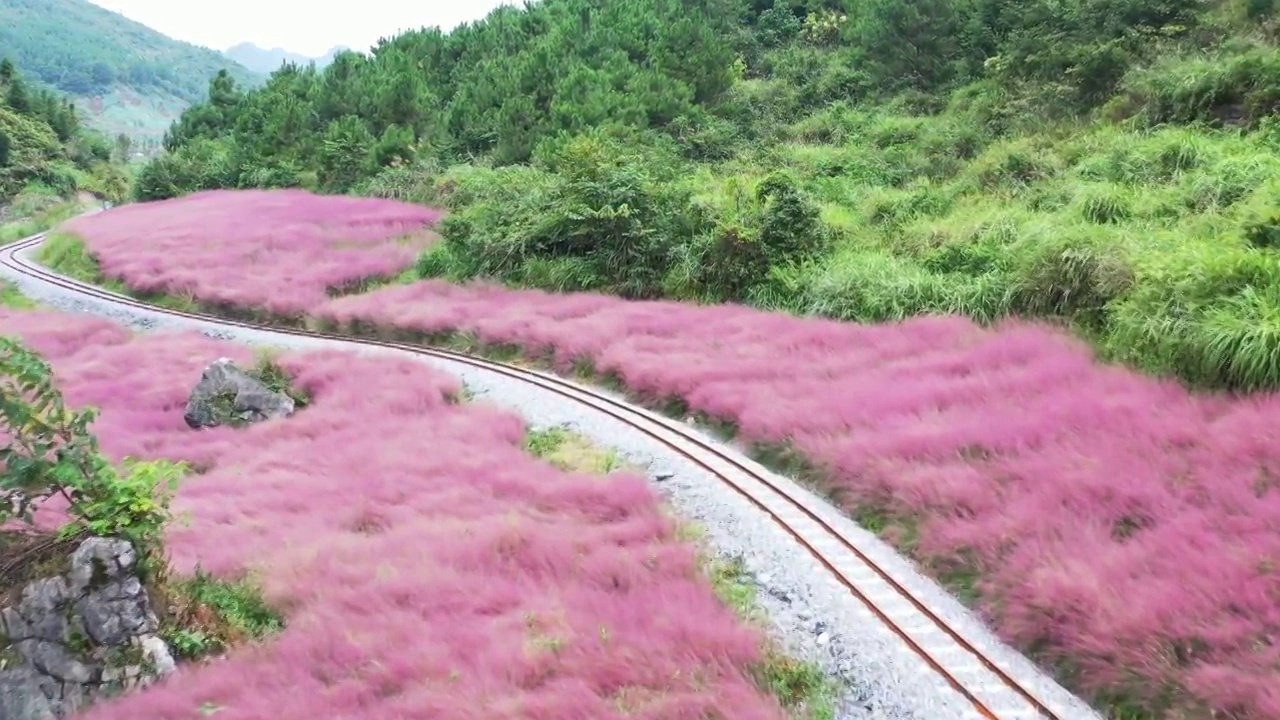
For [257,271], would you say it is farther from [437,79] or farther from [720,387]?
[437,79]

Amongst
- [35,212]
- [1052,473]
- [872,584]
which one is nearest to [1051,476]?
[1052,473]

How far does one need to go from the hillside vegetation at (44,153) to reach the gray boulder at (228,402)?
56.3 metres

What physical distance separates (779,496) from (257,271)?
23.3 m

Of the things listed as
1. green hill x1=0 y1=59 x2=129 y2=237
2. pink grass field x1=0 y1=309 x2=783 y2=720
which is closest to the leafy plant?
pink grass field x1=0 y1=309 x2=783 y2=720

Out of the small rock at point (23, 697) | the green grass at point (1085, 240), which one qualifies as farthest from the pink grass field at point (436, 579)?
the green grass at point (1085, 240)

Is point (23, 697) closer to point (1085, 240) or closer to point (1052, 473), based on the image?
point (1052, 473)

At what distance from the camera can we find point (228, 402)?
1528 cm

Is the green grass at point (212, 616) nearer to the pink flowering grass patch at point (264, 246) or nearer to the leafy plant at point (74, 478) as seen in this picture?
the leafy plant at point (74, 478)

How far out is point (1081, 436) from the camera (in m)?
9.62

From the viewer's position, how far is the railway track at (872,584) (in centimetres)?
664

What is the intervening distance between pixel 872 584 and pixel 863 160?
74.3ft

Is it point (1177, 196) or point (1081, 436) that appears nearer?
point (1081, 436)

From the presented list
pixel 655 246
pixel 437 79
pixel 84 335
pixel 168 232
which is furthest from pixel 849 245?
pixel 437 79

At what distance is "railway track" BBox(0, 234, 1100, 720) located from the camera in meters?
6.64
